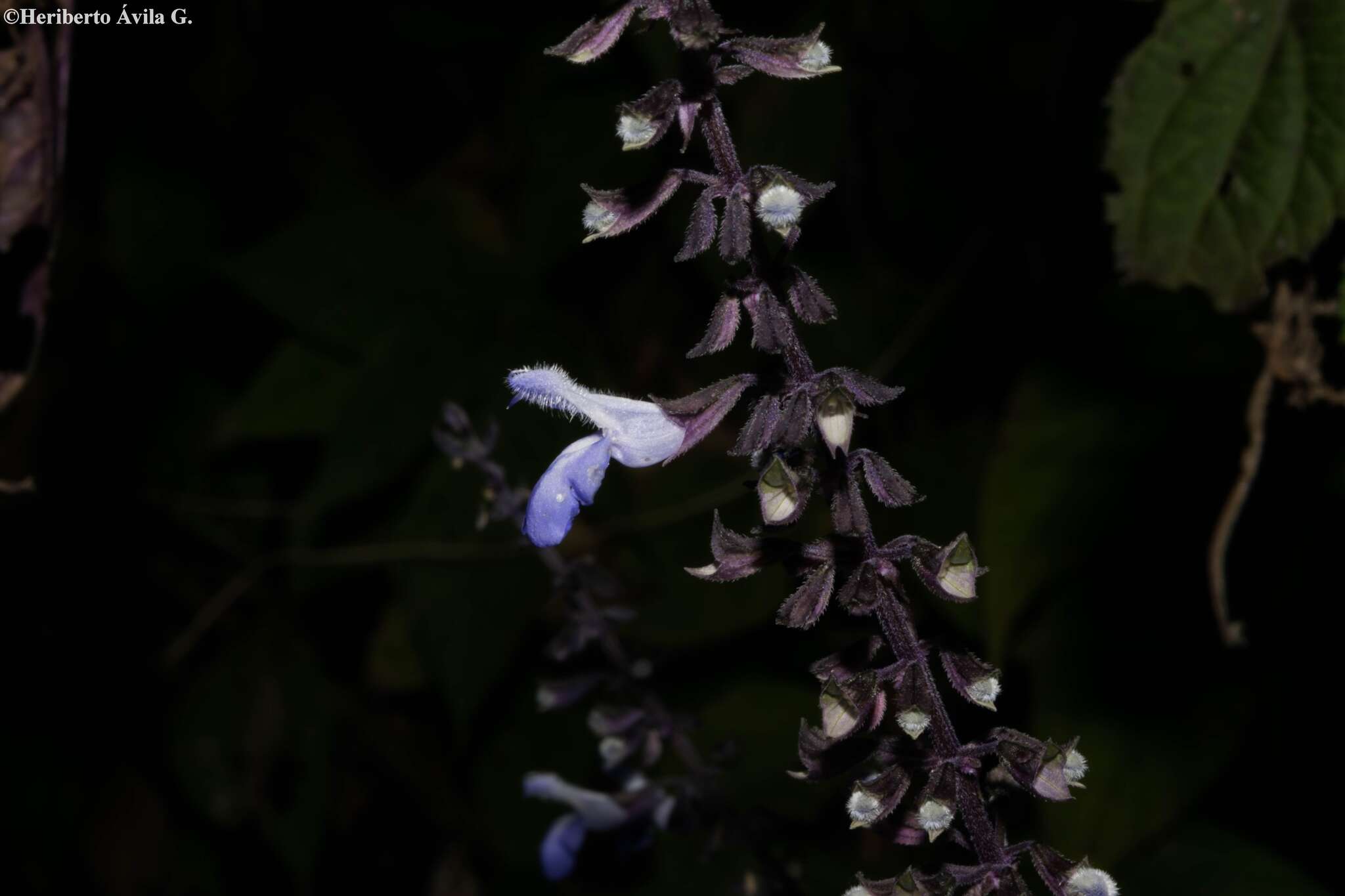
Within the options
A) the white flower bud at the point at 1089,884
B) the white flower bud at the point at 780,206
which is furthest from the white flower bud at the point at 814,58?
the white flower bud at the point at 1089,884

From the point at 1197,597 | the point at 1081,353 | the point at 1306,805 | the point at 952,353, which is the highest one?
the point at 1081,353

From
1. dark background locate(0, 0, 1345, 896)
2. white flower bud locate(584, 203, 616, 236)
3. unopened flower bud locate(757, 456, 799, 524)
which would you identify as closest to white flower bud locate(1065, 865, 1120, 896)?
dark background locate(0, 0, 1345, 896)

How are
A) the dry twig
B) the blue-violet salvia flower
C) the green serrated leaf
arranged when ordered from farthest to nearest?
the dry twig
the green serrated leaf
the blue-violet salvia flower

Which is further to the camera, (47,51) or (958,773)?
(47,51)

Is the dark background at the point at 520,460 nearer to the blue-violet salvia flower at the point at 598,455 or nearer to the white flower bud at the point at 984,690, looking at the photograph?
the white flower bud at the point at 984,690

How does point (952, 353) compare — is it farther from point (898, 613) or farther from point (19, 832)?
point (19, 832)

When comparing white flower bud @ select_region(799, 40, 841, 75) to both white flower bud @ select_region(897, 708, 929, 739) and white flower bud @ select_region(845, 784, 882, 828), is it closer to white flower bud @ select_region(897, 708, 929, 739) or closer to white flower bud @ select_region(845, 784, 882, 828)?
white flower bud @ select_region(897, 708, 929, 739)

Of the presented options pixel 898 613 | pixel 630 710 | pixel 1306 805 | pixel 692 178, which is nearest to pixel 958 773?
pixel 898 613
